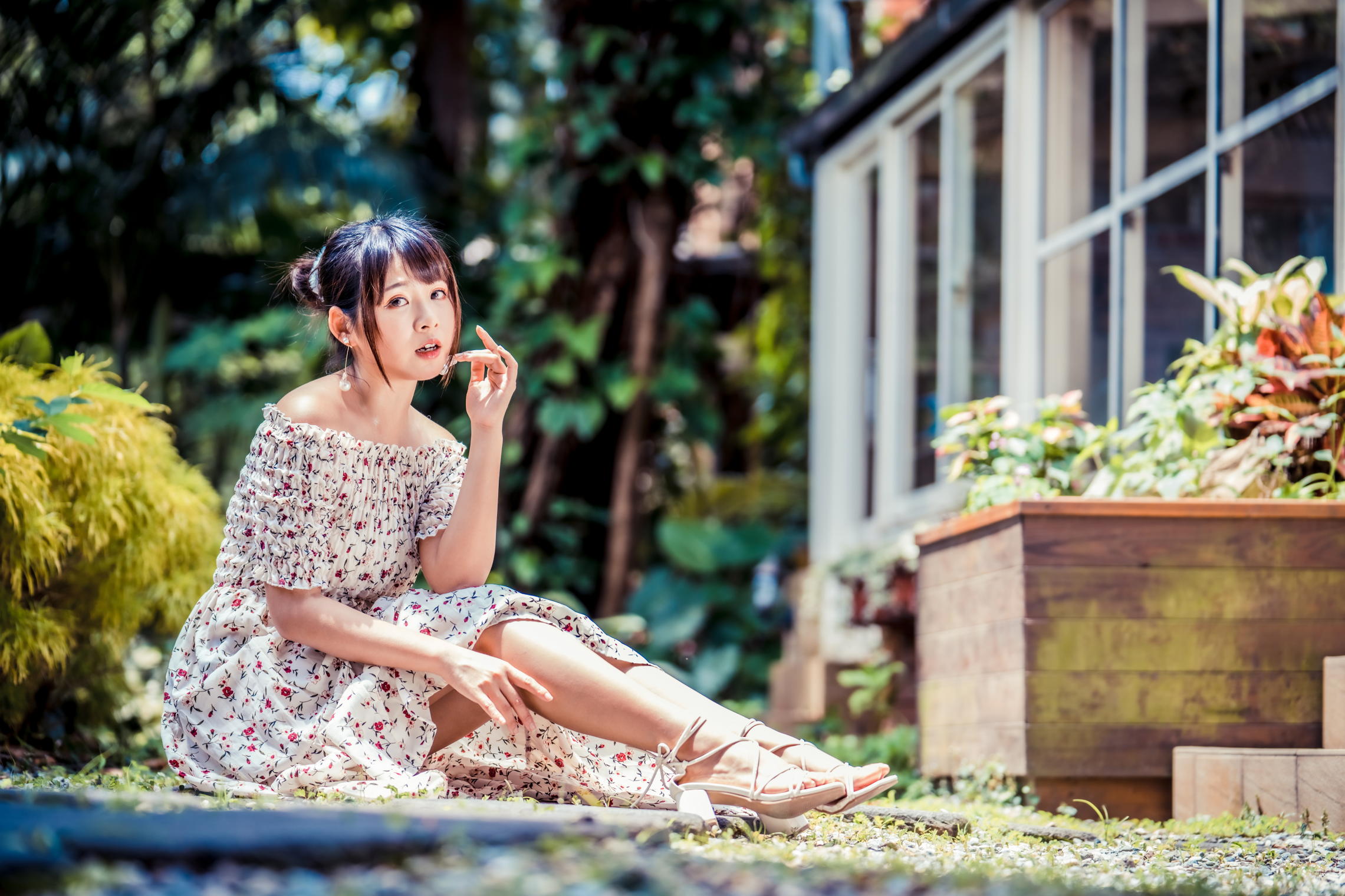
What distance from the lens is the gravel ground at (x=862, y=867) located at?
4.48ft

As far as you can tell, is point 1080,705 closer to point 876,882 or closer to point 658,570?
point 876,882

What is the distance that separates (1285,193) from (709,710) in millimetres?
2708

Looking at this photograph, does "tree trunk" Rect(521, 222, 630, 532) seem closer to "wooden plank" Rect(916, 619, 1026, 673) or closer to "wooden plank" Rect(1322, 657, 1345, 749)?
"wooden plank" Rect(916, 619, 1026, 673)

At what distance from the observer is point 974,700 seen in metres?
3.42

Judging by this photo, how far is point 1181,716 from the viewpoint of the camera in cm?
308

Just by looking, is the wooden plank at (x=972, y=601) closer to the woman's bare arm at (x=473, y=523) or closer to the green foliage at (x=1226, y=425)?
the green foliage at (x=1226, y=425)

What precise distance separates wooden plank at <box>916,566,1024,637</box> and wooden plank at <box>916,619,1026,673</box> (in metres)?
0.02

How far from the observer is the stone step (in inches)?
107

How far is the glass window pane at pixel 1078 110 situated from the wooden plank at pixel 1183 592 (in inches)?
82.8

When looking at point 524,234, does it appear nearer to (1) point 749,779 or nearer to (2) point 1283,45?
(2) point 1283,45

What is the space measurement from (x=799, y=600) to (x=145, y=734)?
340 centimetres

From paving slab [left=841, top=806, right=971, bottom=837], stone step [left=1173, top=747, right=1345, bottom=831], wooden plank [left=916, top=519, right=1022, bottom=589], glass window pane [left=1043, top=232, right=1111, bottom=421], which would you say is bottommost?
paving slab [left=841, top=806, right=971, bottom=837]

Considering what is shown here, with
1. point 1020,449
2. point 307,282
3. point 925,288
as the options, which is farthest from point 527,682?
point 925,288

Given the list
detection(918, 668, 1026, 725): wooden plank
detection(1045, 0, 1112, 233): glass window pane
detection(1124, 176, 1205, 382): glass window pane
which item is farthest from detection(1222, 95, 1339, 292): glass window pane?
detection(918, 668, 1026, 725): wooden plank
